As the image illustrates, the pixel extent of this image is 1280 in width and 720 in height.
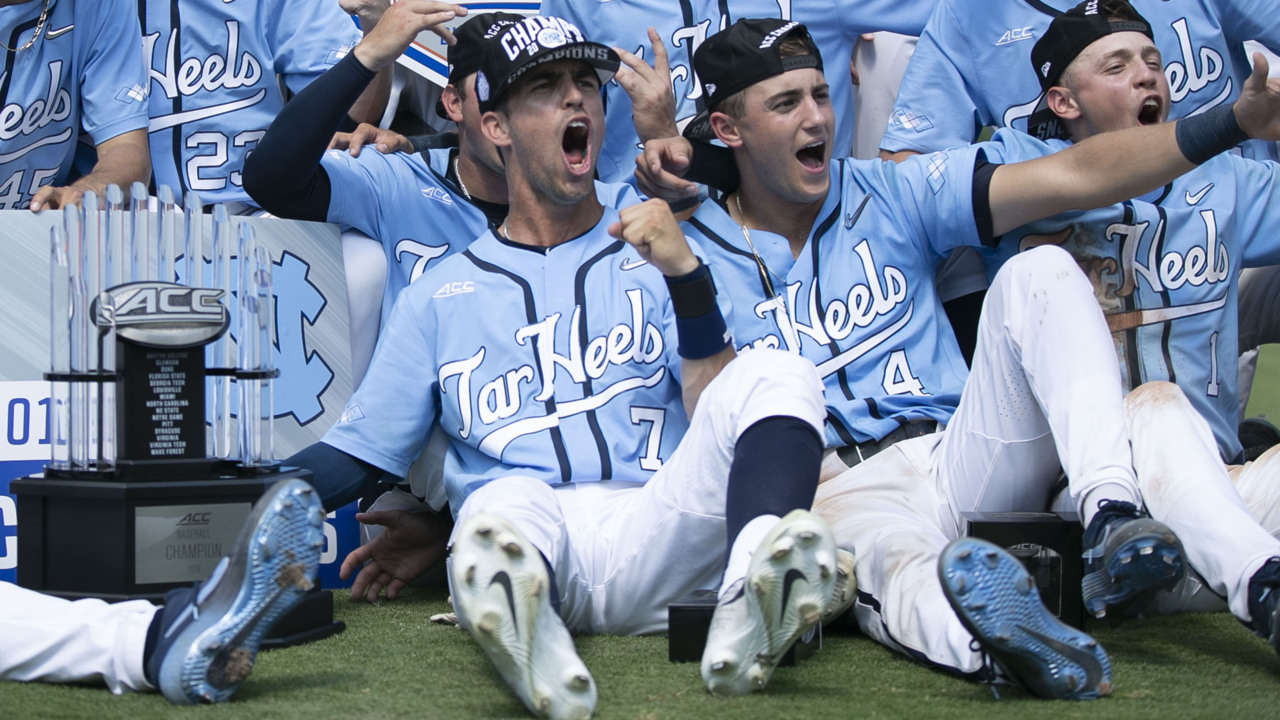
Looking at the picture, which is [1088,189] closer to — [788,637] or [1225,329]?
[1225,329]

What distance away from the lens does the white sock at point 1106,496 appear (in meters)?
2.27

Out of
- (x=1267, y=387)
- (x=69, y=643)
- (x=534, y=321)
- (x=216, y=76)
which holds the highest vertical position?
(x=216, y=76)

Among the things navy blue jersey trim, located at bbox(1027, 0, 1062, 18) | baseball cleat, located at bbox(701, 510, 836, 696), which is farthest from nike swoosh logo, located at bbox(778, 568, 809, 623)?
navy blue jersey trim, located at bbox(1027, 0, 1062, 18)

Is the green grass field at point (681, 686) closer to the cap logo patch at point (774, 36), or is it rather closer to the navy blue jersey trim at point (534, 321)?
the navy blue jersey trim at point (534, 321)

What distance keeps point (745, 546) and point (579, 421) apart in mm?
836

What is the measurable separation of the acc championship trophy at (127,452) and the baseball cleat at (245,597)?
1.26ft

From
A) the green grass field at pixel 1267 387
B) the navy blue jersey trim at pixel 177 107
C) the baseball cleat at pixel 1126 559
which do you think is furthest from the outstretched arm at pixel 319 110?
the green grass field at pixel 1267 387

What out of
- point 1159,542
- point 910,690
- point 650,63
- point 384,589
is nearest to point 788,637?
point 910,690

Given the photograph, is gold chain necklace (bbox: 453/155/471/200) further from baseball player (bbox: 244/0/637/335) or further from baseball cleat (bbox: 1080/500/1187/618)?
baseball cleat (bbox: 1080/500/1187/618)

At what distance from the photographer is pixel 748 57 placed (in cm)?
333

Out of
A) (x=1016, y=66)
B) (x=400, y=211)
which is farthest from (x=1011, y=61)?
(x=400, y=211)

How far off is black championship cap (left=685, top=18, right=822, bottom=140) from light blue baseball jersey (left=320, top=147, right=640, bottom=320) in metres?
0.69

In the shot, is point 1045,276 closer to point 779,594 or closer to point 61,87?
point 779,594

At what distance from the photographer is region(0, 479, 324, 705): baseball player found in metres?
Answer: 2.00
